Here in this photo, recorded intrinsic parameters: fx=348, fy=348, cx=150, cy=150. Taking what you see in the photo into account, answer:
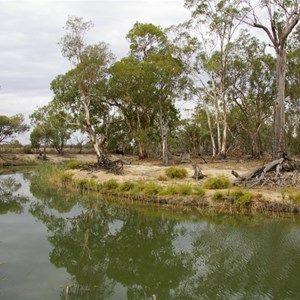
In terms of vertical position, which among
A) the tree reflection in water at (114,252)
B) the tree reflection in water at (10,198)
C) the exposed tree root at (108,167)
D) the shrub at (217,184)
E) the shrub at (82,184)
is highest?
the exposed tree root at (108,167)

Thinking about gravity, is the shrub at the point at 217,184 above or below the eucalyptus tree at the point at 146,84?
below

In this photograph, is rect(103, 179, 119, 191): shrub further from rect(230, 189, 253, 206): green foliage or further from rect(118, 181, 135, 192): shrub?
rect(230, 189, 253, 206): green foliage

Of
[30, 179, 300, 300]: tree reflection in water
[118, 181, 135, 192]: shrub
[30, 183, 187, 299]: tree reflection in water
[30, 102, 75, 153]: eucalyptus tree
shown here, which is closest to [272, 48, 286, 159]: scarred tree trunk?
[30, 179, 300, 300]: tree reflection in water

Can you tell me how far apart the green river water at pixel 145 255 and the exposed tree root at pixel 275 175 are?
3.75m

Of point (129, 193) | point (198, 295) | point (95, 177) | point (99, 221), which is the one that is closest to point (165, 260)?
point (198, 295)

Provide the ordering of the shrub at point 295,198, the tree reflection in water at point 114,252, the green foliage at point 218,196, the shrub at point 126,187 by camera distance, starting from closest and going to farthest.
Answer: the tree reflection in water at point 114,252 → the shrub at point 295,198 → the green foliage at point 218,196 → the shrub at point 126,187

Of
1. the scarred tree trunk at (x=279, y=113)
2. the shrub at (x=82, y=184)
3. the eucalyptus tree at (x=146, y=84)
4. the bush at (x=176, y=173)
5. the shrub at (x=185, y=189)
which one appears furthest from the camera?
the eucalyptus tree at (x=146, y=84)

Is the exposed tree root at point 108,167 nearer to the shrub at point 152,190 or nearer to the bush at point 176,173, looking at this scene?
the bush at point 176,173

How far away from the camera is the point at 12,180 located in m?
29.0

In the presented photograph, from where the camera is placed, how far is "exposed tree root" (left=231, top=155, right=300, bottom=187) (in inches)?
666

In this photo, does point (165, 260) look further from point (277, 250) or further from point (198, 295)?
point (277, 250)

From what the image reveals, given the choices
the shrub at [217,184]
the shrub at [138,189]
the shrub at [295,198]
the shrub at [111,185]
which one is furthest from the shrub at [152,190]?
the shrub at [295,198]

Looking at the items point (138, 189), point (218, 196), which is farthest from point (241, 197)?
point (138, 189)

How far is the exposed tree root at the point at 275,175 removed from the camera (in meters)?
16.9
